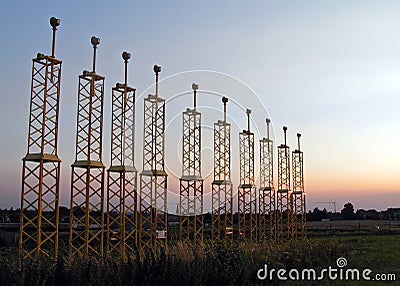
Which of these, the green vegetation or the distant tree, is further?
the distant tree

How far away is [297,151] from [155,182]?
56.6ft

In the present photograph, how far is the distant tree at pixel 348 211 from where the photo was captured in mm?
100519

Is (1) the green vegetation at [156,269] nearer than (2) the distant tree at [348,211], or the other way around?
(1) the green vegetation at [156,269]

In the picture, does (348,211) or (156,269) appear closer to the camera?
(156,269)

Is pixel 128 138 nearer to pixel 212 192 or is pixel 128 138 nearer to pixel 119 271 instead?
pixel 212 192

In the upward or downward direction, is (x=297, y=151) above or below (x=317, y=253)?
above

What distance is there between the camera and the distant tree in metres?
101

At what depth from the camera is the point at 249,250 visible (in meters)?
15.5

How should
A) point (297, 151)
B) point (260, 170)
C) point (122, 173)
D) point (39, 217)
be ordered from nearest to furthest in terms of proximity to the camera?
point (39, 217), point (122, 173), point (260, 170), point (297, 151)

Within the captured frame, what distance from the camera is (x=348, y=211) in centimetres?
10456

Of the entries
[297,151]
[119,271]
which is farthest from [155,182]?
[297,151]

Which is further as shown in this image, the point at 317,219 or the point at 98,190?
Answer: the point at 317,219

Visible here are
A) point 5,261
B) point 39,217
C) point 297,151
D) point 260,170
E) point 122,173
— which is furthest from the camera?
point 297,151

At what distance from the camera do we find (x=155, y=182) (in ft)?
75.5
